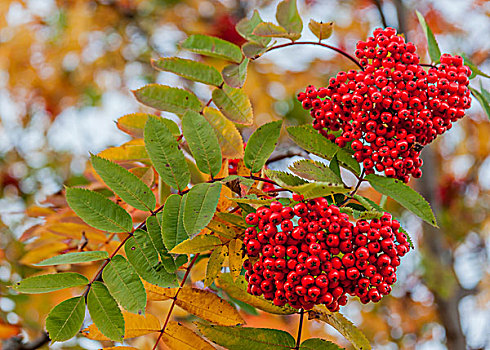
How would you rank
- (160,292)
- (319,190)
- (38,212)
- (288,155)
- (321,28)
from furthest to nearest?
(38,212) → (288,155) → (321,28) → (160,292) → (319,190)

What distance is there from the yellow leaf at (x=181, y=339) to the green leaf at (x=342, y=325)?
0.72 ft

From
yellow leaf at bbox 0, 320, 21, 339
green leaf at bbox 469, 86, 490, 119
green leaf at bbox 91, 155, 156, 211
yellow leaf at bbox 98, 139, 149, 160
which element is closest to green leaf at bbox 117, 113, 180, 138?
yellow leaf at bbox 98, 139, 149, 160

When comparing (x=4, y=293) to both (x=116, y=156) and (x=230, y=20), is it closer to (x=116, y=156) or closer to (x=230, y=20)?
(x=116, y=156)

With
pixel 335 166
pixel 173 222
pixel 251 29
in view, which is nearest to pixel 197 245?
pixel 173 222

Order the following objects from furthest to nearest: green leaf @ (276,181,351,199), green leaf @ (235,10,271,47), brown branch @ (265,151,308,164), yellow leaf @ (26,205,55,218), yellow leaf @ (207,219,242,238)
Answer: yellow leaf @ (26,205,55,218) → brown branch @ (265,151,308,164) → green leaf @ (235,10,271,47) → yellow leaf @ (207,219,242,238) → green leaf @ (276,181,351,199)

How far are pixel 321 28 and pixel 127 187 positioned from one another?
567 millimetres

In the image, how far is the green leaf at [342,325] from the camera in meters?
0.92

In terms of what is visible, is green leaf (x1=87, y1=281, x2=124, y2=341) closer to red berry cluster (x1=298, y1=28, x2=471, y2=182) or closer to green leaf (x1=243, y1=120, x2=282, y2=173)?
green leaf (x1=243, y1=120, x2=282, y2=173)

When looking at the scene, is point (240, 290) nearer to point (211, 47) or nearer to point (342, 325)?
point (342, 325)

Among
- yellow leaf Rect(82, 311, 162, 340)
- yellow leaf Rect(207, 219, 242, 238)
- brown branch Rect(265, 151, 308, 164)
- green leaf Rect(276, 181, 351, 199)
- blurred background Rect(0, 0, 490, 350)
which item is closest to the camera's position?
green leaf Rect(276, 181, 351, 199)

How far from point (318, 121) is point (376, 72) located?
0.47ft

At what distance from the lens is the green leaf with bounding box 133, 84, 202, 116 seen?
3.56 feet

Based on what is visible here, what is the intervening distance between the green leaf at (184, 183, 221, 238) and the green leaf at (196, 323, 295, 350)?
234mm

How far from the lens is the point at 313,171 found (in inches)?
34.3
